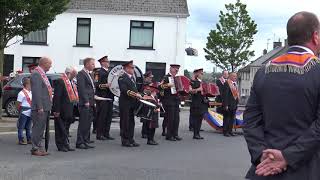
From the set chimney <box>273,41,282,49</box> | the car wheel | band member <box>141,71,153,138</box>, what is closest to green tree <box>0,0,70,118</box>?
the car wheel

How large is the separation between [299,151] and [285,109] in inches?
12.9

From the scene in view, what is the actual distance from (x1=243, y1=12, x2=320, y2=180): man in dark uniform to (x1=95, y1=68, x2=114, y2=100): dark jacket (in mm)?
10870

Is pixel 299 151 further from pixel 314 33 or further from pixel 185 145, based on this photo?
pixel 185 145

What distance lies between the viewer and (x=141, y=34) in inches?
1362

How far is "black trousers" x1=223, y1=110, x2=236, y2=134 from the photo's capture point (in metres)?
17.3

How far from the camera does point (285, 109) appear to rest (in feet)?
13.6

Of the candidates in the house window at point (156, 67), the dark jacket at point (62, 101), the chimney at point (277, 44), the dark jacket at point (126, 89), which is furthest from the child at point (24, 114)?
the chimney at point (277, 44)

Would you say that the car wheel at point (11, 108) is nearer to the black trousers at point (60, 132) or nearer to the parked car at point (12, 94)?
the parked car at point (12, 94)

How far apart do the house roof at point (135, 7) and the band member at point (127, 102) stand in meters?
21.0

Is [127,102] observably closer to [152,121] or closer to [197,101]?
[152,121]

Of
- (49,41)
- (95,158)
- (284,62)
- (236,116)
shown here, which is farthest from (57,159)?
(49,41)

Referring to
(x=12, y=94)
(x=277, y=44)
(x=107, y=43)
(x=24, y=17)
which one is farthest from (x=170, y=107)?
(x=277, y=44)

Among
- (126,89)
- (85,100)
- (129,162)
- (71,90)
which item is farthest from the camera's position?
(126,89)

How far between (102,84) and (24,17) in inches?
179
